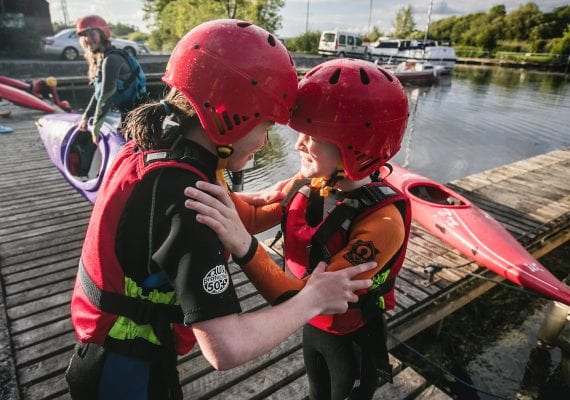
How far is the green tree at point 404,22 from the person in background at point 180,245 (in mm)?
95896

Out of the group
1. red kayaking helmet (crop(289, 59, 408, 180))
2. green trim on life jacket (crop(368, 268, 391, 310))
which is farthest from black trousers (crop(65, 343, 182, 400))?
red kayaking helmet (crop(289, 59, 408, 180))

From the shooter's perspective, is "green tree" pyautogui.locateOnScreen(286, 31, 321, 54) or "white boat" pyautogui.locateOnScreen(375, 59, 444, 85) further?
"green tree" pyautogui.locateOnScreen(286, 31, 321, 54)

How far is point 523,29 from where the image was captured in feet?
199

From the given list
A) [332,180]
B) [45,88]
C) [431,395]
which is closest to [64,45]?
[45,88]

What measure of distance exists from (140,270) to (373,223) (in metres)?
1.11

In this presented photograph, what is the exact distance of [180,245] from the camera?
45.8 inches

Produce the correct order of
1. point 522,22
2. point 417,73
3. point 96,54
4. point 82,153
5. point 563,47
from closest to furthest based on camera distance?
point 96,54
point 82,153
point 417,73
point 563,47
point 522,22

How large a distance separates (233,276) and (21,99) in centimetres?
1278

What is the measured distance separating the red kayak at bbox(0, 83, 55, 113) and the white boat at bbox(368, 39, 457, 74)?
31.5m

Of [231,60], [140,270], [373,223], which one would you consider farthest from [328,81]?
[140,270]

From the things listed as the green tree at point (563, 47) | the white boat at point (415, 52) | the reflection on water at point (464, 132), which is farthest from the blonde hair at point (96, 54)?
the green tree at point (563, 47)

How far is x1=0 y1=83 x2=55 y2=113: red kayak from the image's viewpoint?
12.7 metres

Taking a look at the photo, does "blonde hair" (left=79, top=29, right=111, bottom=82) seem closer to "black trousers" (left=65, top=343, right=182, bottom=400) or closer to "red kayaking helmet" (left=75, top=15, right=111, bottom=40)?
"red kayaking helmet" (left=75, top=15, right=111, bottom=40)

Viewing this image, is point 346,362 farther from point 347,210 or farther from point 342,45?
point 342,45
